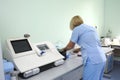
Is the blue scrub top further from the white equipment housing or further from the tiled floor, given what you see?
the tiled floor

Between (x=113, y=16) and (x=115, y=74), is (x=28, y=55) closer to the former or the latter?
(x=115, y=74)

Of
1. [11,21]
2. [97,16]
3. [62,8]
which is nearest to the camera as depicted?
[11,21]

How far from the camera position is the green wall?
2.27 meters

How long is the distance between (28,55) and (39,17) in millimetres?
887

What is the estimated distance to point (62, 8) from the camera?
10.6 ft

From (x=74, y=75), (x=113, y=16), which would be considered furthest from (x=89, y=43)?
(x=113, y=16)

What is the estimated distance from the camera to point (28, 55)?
6.91 feet

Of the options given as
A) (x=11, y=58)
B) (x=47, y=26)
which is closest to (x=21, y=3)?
(x=47, y=26)

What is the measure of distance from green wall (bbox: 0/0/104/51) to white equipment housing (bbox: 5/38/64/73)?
26 cm

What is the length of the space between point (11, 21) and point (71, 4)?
1567 mm

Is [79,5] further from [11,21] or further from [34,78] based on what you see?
[34,78]

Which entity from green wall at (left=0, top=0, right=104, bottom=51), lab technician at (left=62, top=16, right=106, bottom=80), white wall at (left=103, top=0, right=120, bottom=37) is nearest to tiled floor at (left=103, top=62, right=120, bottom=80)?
white wall at (left=103, top=0, right=120, bottom=37)

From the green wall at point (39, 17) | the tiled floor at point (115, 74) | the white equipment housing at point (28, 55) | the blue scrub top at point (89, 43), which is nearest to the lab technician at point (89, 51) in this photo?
the blue scrub top at point (89, 43)

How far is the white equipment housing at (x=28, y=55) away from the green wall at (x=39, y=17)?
0.26 metres
